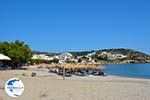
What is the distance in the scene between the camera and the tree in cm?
6869

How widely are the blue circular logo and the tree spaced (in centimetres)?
6379

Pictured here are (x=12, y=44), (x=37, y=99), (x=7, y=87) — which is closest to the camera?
(x=7, y=87)

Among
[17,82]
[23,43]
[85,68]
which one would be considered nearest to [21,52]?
[23,43]

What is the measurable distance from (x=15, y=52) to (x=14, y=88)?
6400 cm

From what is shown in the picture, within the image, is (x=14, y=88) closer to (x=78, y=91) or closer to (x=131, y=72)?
(x=78, y=91)

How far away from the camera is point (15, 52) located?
68500mm

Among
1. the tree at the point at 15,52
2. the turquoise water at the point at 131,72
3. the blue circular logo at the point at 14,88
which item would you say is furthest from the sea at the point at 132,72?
the blue circular logo at the point at 14,88

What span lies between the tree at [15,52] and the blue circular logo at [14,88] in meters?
63.8

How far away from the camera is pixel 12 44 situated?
248 feet

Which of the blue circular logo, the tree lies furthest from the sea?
the blue circular logo

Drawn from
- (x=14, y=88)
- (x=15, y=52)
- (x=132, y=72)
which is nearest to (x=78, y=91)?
(x=14, y=88)

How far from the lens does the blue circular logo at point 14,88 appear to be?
5668 millimetres

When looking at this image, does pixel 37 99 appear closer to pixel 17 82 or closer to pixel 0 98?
pixel 0 98

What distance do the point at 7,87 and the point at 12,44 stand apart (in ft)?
234
